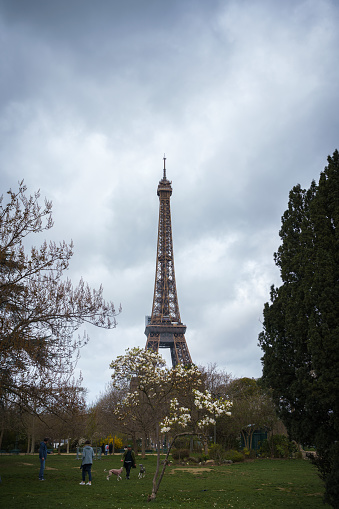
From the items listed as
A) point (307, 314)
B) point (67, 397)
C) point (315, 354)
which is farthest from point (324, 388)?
point (67, 397)

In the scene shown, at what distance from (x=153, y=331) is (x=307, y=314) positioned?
42987 millimetres

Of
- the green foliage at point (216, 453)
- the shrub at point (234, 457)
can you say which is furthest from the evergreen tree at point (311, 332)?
the shrub at point (234, 457)

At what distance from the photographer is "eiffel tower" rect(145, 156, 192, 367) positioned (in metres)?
50.9

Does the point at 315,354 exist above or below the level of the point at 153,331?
below

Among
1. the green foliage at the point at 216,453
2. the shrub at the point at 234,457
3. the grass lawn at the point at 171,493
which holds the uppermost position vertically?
the grass lawn at the point at 171,493

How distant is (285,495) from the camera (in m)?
11.0

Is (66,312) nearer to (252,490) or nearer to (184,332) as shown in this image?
(252,490)

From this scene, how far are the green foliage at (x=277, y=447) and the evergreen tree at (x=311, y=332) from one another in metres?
18.1

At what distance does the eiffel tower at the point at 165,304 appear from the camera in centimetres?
5092

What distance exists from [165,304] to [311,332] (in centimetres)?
4635

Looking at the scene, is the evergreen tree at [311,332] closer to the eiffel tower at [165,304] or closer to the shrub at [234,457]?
the shrub at [234,457]

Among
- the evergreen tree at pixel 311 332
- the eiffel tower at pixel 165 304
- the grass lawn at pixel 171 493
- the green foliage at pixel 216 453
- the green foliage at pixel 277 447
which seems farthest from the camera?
the eiffel tower at pixel 165 304

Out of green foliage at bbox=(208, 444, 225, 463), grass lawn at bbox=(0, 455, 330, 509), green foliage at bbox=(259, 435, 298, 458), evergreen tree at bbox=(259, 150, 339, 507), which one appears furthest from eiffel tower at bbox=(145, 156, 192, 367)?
evergreen tree at bbox=(259, 150, 339, 507)

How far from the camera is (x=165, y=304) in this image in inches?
2159
